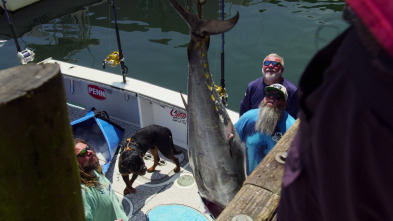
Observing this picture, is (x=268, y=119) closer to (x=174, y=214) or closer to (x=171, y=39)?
(x=174, y=214)

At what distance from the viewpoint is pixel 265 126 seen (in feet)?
8.13

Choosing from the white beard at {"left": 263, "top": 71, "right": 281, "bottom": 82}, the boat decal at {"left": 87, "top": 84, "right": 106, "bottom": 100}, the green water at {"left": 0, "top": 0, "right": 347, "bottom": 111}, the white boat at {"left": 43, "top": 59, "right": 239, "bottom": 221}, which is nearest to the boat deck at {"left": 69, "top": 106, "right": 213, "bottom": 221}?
the white boat at {"left": 43, "top": 59, "right": 239, "bottom": 221}

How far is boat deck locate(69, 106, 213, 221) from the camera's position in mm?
3457

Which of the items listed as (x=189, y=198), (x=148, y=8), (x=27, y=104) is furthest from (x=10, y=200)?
(x=148, y=8)

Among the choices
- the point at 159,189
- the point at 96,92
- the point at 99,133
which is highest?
the point at 96,92

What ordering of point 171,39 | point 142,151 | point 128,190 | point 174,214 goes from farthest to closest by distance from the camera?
1. point 171,39
2. point 142,151
3. point 128,190
4. point 174,214

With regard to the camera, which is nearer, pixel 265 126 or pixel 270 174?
pixel 270 174

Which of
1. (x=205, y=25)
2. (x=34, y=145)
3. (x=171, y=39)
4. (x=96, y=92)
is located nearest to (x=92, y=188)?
(x=205, y=25)

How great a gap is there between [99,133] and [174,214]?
1533mm

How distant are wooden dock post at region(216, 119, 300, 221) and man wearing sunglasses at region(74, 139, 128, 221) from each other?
1.15m

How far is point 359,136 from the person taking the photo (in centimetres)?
41

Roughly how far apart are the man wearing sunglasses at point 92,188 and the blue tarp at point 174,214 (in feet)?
2.98

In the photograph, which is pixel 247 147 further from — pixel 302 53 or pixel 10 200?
pixel 302 53

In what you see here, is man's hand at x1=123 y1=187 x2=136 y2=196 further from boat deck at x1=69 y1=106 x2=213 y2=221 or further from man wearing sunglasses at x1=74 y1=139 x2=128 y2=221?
man wearing sunglasses at x1=74 y1=139 x2=128 y2=221
